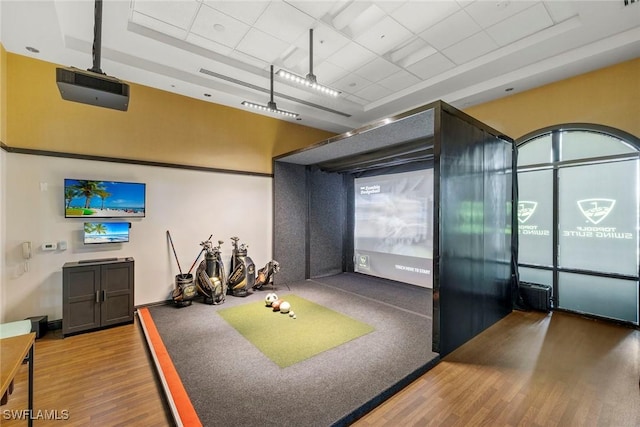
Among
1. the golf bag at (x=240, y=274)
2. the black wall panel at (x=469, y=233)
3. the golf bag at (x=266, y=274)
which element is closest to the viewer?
the black wall panel at (x=469, y=233)

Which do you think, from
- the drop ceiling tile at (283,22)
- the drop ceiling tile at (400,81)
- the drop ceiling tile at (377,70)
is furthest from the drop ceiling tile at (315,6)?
the drop ceiling tile at (400,81)

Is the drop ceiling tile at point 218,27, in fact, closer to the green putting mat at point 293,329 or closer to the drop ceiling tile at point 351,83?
the drop ceiling tile at point 351,83

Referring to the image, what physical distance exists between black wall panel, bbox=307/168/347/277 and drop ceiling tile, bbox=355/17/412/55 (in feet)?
10.3

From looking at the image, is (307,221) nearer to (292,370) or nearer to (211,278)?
(211,278)

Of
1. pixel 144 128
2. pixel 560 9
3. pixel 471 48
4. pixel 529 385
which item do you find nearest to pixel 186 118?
pixel 144 128

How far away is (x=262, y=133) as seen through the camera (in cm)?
588

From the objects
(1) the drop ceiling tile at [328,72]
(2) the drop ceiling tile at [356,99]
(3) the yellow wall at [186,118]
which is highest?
(2) the drop ceiling tile at [356,99]

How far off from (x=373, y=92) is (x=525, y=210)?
3.52 meters

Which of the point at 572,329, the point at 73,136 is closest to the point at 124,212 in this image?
the point at 73,136

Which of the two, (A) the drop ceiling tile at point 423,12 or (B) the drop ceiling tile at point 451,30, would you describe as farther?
(B) the drop ceiling tile at point 451,30

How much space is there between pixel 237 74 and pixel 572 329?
6.19 m

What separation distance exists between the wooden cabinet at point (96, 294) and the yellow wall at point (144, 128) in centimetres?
173

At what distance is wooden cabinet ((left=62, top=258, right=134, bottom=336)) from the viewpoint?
11.5 feet

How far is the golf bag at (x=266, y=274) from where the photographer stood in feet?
17.6
